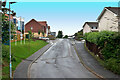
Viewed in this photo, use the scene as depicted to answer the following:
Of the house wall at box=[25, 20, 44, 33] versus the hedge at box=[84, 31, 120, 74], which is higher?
the house wall at box=[25, 20, 44, 33]

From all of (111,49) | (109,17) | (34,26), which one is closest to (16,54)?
(111,49)

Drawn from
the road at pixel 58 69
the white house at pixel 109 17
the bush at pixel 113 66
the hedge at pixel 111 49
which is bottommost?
the road at pixel 58 69

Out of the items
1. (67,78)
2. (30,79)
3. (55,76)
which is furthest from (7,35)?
(67,78)

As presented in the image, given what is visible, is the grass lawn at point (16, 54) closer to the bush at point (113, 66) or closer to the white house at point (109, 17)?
the bush at point (113, 66)

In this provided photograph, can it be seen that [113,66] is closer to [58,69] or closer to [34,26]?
[58,69]

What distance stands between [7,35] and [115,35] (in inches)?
469

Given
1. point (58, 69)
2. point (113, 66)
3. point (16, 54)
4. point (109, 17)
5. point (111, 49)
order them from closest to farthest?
1. point (113, 66)
2. point (58, 69)
3. point (111, 49)
4. point (16, 54)
5. point (109, 17)

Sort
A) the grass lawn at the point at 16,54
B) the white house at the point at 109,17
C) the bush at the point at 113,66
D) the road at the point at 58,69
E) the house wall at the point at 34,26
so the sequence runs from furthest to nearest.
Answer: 1. the house wall at the point at 34,26
2. the white house at the point at 109,17
3. the grass lawn at the point at 16,54
4. the bush at the point at 113,66
5. the road at the point at 58,69

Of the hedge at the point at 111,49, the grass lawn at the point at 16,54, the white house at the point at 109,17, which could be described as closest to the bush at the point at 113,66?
the hedge at the point at 111,49

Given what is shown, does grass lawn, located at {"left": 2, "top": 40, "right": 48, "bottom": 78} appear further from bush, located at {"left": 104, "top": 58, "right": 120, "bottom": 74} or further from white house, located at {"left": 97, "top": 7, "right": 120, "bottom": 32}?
white house, located at {"left": 97, "top": 7, "right": 120, "bottom": 32}

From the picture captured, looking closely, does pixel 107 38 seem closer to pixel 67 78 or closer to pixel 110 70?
pixel 110 70

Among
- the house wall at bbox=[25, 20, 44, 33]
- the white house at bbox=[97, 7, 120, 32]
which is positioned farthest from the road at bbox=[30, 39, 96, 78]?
the house wall at bbox=[25, 20, 44, 33]

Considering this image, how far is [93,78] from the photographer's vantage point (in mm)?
13219

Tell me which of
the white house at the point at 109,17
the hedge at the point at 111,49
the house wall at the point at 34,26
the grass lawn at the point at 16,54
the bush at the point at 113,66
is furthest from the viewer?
the house wall at the point at 34,26
